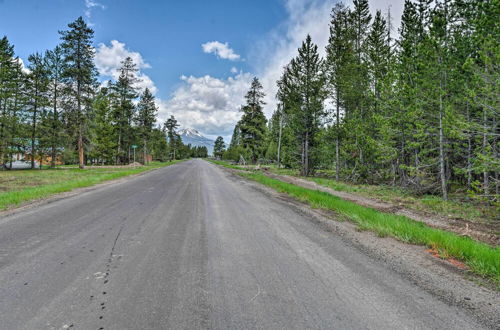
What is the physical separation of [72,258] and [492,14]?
13742mm

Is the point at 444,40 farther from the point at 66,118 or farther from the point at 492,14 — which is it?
the point at 66,118

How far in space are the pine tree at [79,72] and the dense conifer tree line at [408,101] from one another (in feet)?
73.5

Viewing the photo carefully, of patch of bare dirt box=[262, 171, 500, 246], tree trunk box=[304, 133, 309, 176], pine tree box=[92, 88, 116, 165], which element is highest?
pine tree box=[92, 88, 116, 165]

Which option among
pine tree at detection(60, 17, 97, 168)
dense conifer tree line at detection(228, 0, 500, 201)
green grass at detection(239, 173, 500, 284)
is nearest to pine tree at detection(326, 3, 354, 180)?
dense conifer tree line at detection(228, 0, 500, 201)

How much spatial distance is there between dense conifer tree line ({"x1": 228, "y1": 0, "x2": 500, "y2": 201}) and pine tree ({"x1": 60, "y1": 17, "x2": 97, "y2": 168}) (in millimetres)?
22404

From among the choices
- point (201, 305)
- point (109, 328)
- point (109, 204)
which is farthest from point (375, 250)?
point (109, 204)

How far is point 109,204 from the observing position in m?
7.34

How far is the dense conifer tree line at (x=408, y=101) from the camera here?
8.00 metres

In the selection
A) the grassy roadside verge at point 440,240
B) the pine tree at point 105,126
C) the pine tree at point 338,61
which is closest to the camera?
the grassy roadside verge at point 440,240

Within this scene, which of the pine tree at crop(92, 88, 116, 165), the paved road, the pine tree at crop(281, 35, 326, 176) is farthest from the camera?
Answer: the pine tree at crop(92, 88, 116, 165)

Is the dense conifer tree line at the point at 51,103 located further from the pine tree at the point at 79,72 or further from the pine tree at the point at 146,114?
the pine tree at the point at 146,114

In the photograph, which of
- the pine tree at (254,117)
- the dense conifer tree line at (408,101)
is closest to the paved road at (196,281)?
the dense conifer tree line at (408,101)

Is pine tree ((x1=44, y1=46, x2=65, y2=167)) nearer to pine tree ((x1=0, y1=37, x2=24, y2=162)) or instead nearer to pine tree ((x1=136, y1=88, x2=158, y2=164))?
pine tree ((x1=0, y1=37, x2=24, y2=162))

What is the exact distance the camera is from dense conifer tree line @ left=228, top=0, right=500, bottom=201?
8.00 m
